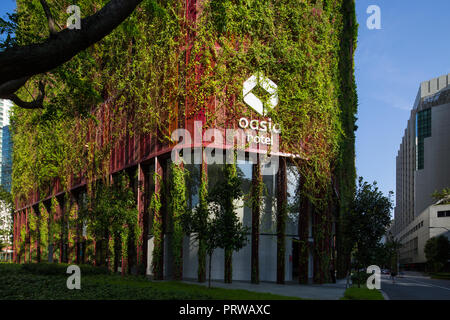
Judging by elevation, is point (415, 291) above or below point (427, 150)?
below

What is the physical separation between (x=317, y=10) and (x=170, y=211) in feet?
57.1

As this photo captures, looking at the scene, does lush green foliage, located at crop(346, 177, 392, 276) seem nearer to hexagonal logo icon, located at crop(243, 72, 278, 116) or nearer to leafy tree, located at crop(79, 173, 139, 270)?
hexagonal logo icon, located at crop(243, 72, 278, 116)

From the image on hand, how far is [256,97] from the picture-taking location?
26969 mm

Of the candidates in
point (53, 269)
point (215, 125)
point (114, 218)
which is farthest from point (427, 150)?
point (53, 269)

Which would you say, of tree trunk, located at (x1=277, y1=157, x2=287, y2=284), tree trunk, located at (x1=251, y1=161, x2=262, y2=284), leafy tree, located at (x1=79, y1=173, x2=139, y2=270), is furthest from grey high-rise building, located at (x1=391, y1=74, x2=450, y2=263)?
leafy tree, located at (x1=79, y1=173, x2=139, y2=270)

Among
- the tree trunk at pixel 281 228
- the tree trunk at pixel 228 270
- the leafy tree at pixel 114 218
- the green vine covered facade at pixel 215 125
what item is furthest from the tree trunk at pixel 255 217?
the leafy tree at pixel 114 218

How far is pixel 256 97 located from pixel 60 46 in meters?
20.2

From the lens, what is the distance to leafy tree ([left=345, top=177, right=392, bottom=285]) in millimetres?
25031

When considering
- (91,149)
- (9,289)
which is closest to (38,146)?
(91,149)

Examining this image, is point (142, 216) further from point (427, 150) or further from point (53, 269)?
point (427, 150)

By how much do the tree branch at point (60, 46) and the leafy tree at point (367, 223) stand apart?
2106 cm

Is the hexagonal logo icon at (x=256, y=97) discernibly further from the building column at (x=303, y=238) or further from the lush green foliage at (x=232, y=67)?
the building column at (x=303, y=238)

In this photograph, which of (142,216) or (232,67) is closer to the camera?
(232,67)

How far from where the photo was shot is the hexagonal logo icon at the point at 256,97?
1053 inches
